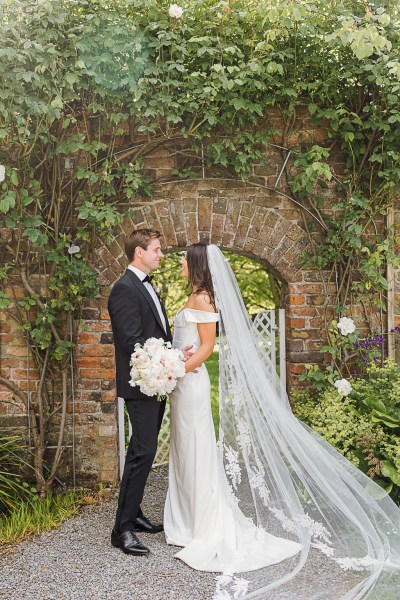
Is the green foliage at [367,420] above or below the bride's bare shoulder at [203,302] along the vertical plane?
below

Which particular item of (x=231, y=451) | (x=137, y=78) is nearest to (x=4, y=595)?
(x=231, y=451)

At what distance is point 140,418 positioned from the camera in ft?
13.1

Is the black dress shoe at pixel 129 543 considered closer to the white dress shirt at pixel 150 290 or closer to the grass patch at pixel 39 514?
the grass patch at pixel 39 514

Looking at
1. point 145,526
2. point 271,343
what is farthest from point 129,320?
point 271,343

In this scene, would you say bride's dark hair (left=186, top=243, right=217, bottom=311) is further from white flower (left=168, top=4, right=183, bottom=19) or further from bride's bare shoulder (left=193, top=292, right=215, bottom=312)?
white flower (left=168, top=4, right=183, bottom=19)

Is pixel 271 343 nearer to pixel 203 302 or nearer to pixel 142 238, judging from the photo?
pixel 203 302

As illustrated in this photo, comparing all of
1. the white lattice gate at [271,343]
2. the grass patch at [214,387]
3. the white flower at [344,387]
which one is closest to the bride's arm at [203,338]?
the white lattice gate at [271,343]

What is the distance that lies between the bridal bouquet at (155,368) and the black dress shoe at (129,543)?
955 mm

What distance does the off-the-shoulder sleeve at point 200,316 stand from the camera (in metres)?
3.98

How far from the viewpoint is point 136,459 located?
396 centimetres

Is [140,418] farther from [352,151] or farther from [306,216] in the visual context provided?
[352,151]

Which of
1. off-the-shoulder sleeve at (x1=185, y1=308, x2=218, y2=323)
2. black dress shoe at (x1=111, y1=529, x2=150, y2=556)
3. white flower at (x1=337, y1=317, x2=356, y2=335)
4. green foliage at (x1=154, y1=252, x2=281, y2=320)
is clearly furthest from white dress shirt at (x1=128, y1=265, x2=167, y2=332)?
green foliage at (x1=154, y1=252, x2=281, y2=320)

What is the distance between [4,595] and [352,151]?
397cm

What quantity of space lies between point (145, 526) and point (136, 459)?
642 mm
